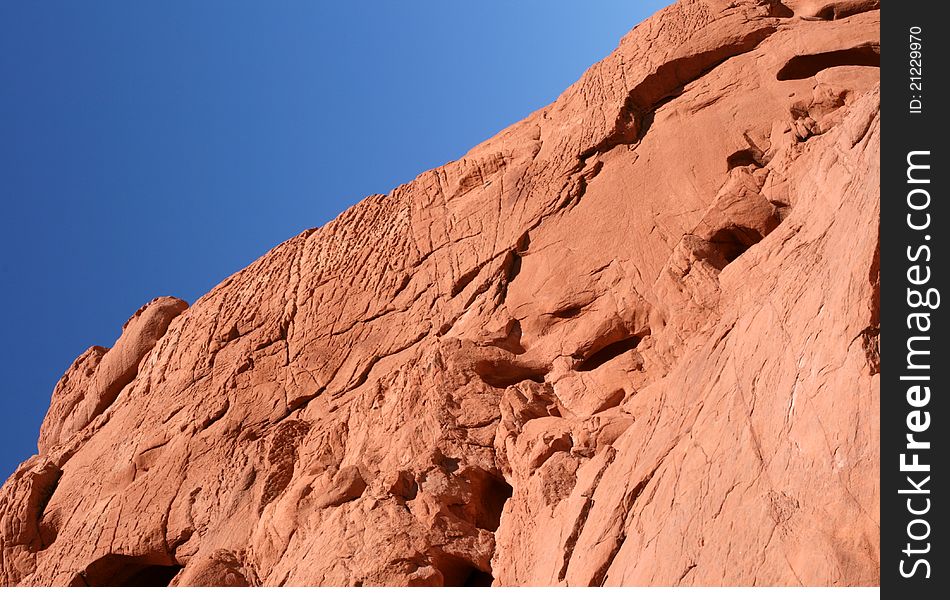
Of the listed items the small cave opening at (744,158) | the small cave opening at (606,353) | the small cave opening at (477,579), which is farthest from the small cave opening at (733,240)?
the small cave opening at (477,579)

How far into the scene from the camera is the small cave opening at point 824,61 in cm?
1644

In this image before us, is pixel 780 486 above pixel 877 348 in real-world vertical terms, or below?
below

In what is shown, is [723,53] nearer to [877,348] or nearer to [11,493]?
[877,348]

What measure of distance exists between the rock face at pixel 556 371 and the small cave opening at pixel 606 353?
3 cm

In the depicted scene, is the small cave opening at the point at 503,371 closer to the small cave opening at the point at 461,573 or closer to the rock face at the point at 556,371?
the rock face at the point at 556,371

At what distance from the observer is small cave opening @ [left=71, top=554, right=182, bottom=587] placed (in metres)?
15.9

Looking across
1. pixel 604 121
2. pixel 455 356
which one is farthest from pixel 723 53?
pixel 455 356

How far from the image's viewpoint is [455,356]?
15.0 metres

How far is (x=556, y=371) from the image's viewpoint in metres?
14.7
